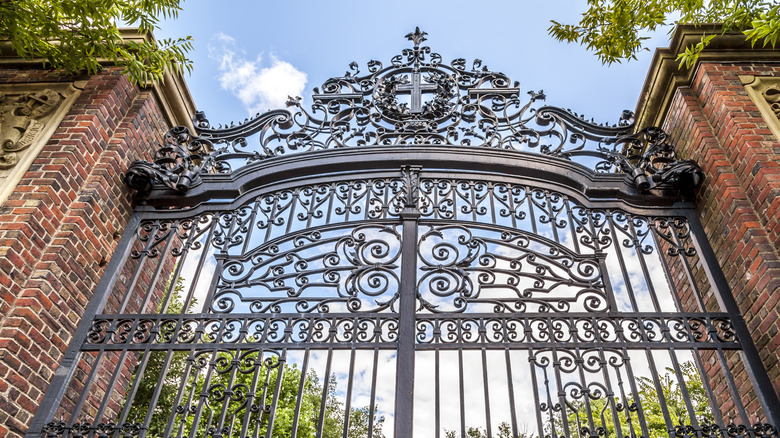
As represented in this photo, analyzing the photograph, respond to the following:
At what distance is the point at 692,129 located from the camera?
5125mm

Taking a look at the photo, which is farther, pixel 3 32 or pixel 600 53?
pixel 600 53

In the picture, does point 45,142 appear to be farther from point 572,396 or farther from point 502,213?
point 572,396

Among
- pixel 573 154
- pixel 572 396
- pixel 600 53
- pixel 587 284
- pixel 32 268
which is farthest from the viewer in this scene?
pixel 573 154

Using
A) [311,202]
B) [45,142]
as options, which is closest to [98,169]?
[45,142]

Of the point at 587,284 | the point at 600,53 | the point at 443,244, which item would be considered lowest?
the point at 587,284

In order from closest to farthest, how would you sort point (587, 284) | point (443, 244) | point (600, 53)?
point (587, 284)
point (443, 244)
point (600, 53)

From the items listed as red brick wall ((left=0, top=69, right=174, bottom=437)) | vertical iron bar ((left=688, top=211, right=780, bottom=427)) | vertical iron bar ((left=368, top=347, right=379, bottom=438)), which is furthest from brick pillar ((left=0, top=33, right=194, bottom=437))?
vertical iron bar ((left=688, top=211, right=780, bottom=427))

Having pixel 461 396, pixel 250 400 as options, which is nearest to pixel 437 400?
pixel 461 396

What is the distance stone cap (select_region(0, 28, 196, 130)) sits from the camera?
551 centimetres

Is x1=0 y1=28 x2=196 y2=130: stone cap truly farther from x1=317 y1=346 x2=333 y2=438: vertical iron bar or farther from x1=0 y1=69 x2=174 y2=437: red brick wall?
x1=317 y1=346 x2=333 y2=438: vertical iron bar

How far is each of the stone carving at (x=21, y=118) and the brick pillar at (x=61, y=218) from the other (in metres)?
0.18

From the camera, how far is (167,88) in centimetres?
580

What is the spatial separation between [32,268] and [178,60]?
2144mm

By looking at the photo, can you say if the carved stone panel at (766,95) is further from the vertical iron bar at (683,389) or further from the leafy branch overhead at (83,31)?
the leafy branch overhead at (83,31)
